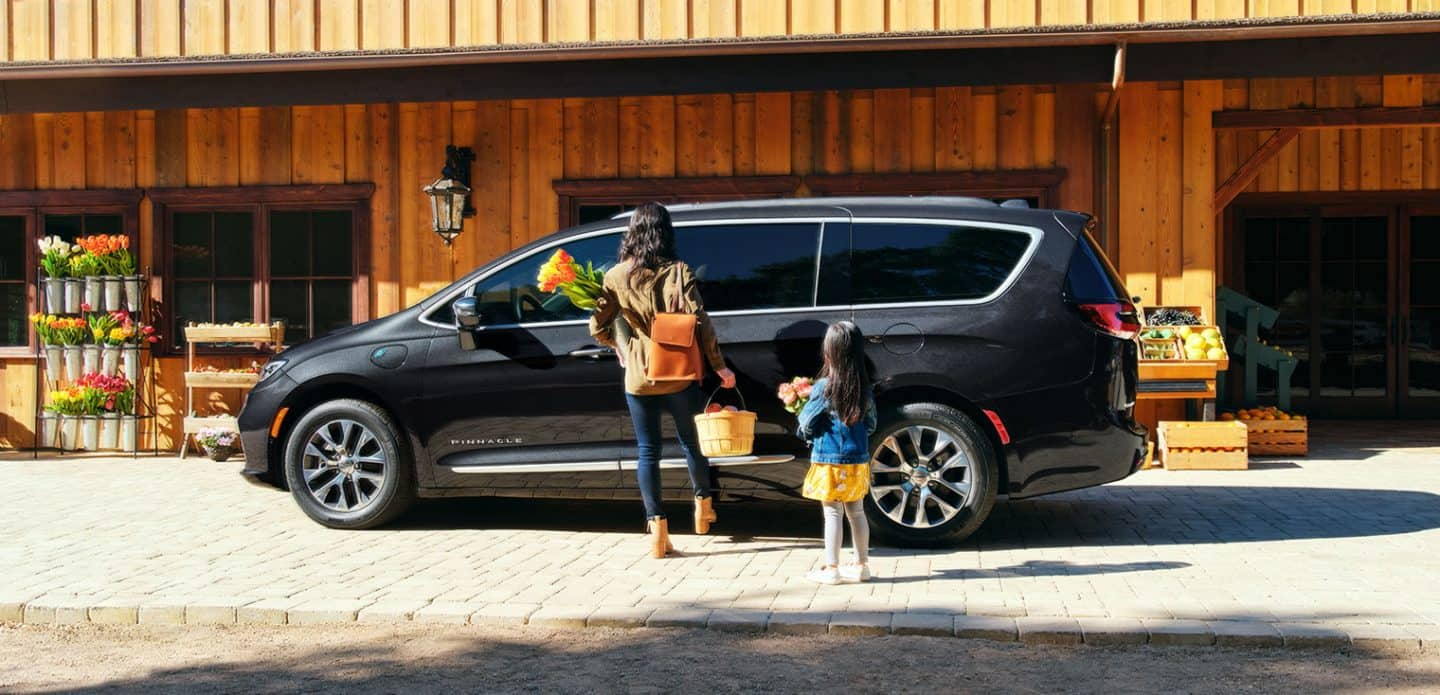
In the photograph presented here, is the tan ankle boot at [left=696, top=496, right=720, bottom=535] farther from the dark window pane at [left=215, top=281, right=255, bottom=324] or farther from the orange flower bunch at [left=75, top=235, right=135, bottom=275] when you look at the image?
the orange flower bunch at [left=75, top=235, right=135, bottom=275]

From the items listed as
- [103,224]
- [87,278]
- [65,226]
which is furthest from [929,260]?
[65,226]

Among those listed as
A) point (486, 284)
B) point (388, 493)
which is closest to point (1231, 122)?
point (486, 284)

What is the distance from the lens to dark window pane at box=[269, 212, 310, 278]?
13.2 metres

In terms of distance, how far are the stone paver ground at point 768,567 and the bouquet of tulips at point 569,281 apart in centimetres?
134

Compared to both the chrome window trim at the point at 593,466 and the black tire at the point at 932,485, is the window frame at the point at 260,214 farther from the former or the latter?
the black tire at the point at 932,485

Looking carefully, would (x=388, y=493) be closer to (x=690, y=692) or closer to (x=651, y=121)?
(x=690, y=692)

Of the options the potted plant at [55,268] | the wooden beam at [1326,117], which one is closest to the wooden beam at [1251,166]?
the wooden beam at [1326,117]

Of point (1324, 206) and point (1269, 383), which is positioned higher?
point (1324, 206)

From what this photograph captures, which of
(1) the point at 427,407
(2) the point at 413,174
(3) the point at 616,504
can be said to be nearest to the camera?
(1) the point at 427,407

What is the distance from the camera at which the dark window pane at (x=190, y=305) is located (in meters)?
13.4

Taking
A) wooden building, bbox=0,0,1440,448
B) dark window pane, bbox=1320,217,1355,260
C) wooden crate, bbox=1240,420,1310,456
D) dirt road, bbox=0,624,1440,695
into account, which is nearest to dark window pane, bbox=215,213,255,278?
wooden building, bbox=0,0,1440,448

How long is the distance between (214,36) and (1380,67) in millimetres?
9501

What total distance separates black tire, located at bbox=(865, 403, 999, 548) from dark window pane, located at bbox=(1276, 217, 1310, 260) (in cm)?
939

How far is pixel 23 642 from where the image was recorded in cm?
599
